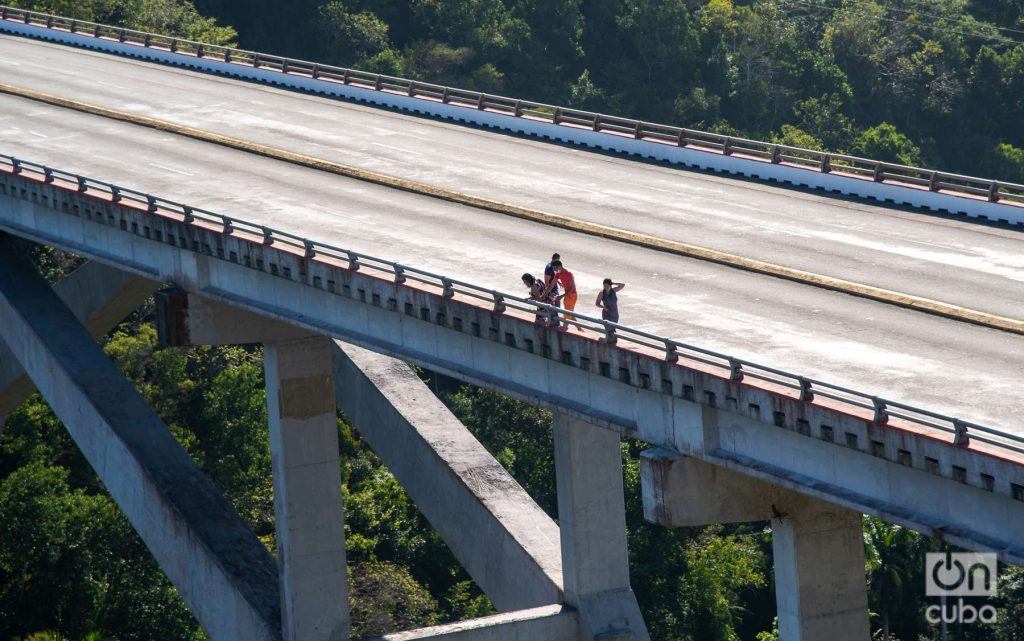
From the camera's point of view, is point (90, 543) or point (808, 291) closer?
point (808, 291)

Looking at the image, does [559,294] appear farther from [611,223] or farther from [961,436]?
[961,436]

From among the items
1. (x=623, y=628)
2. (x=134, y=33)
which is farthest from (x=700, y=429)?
(x=134, y=33)

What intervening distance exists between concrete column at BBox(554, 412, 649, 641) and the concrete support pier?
21.9ft

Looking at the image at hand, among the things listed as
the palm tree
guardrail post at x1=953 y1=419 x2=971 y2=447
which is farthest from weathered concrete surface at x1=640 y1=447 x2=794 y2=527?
the palm tree

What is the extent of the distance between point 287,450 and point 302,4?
7087 cm

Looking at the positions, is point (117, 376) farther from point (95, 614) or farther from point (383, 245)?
point (95, 614)

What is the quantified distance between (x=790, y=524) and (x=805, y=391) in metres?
3.89

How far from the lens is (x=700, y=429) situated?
2897 centimetres

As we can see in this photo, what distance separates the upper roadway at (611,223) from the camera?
103 feet

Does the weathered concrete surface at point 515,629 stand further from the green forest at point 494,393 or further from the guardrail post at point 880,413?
the green forest at point 494,393

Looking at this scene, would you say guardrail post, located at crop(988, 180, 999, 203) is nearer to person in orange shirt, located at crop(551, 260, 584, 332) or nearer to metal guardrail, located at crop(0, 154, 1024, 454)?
metal guardrail, located at crop(0, 154, 1024, 454)

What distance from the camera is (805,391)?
Answer: 2644 cm

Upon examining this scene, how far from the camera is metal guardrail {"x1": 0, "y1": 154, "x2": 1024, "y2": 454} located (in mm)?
24828

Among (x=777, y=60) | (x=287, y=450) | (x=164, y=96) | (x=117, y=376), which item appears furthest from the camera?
(x=777, y=60)
